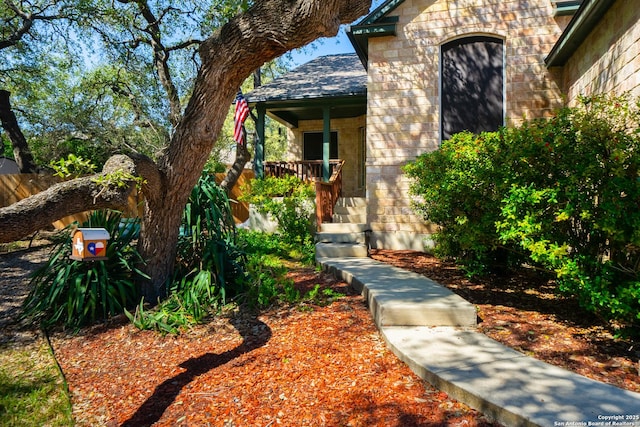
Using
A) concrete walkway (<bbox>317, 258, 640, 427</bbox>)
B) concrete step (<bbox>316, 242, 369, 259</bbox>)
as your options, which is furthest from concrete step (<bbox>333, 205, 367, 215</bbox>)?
concrete walkway (<bbox>317, 258, 640, 427</bbox>)

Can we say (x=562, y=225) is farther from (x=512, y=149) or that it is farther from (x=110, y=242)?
(x=110, y=242)

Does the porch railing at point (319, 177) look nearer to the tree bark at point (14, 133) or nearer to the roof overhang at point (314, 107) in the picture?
the roof overhang at point (314, 107)

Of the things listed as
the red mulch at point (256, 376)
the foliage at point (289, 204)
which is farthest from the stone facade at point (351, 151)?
the red mulch at point (256, 376)

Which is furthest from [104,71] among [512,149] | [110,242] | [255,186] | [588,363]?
[588,363]

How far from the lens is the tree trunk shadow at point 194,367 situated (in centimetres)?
272

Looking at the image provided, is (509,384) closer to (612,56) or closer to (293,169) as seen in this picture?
(612,56)

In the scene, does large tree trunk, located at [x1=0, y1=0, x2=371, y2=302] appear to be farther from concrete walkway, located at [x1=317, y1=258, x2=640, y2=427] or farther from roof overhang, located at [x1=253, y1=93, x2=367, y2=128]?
roof overhang, located at [x1=253, y1=93, x2=367, y2=128]

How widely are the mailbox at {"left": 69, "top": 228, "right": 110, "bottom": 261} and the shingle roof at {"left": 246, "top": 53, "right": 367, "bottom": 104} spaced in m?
7.59

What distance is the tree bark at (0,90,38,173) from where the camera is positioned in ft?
39.1

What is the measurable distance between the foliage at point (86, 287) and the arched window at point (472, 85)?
20.4ft

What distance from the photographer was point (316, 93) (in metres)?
10.2

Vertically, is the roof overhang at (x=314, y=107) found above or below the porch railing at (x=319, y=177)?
above

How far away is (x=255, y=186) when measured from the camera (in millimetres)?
9711

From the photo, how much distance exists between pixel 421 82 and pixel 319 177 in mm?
3921
